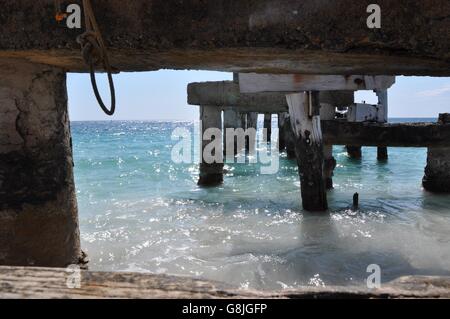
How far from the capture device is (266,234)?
20.1 feet

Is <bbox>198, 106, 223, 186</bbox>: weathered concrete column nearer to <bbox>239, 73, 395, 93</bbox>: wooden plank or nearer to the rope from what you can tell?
<bbox>239, 73, 395, 93</bbox>: wooden plank

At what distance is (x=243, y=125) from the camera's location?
76.2ft

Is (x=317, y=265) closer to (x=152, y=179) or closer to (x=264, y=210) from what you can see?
(x=264, y=210)

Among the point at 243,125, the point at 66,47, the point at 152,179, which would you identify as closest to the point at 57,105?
the point at 66,47

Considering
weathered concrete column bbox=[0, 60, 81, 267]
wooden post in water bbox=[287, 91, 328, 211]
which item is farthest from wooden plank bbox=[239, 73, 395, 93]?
weathered concrete column bbox=[0, 60, 81, 267]

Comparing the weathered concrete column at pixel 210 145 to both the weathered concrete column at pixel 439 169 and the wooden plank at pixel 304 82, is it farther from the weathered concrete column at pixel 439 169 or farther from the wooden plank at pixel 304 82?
the weathered concrete column at pixel 439 169

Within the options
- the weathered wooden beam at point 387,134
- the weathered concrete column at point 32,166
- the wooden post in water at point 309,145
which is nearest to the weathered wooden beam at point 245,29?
the weathered concrete column at point 32,166

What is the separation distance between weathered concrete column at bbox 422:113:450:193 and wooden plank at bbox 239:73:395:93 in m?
4.10

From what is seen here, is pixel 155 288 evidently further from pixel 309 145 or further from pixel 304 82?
pixel 309 145

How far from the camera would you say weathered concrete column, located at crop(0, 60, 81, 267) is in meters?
2.68

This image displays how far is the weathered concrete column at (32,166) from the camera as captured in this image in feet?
8.79

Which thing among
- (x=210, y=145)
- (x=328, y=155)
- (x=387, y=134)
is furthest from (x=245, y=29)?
(x=210, y=145)

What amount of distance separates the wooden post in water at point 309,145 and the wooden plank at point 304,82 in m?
0.54

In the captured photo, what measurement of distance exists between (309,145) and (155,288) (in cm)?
619
